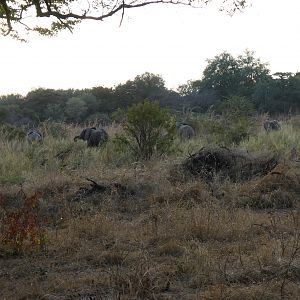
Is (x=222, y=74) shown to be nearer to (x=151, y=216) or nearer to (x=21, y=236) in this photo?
(x=151, y=216)

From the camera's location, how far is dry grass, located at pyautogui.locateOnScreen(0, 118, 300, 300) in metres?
4.01

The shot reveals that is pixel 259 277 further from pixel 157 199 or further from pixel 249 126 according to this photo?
pixel 249 126

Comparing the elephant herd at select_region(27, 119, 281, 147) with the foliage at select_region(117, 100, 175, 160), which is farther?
the elephant herd at select_region(27, 119, 281, 147)

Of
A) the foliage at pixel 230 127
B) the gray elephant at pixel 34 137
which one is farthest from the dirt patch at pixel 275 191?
the gray elephant at pixel 34 137

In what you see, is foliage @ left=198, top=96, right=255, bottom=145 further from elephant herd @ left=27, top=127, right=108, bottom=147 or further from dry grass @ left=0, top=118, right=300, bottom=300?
dry grass @ left=0, top=118, right=300, bottom=300

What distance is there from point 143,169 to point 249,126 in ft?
20.2

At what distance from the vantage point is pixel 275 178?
795cm

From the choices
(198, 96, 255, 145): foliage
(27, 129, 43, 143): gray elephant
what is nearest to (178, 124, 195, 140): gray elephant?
(198, 96, 255, 145): foliage

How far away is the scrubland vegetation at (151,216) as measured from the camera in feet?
13.5

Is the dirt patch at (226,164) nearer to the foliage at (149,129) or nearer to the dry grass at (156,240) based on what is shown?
the dry grass at (156,240)

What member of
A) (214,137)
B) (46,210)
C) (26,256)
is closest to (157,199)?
(46,210)

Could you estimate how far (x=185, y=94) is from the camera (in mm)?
42062

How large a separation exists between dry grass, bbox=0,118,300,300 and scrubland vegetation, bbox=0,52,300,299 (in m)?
0.01

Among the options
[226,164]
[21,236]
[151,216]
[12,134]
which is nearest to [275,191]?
[226,164]
